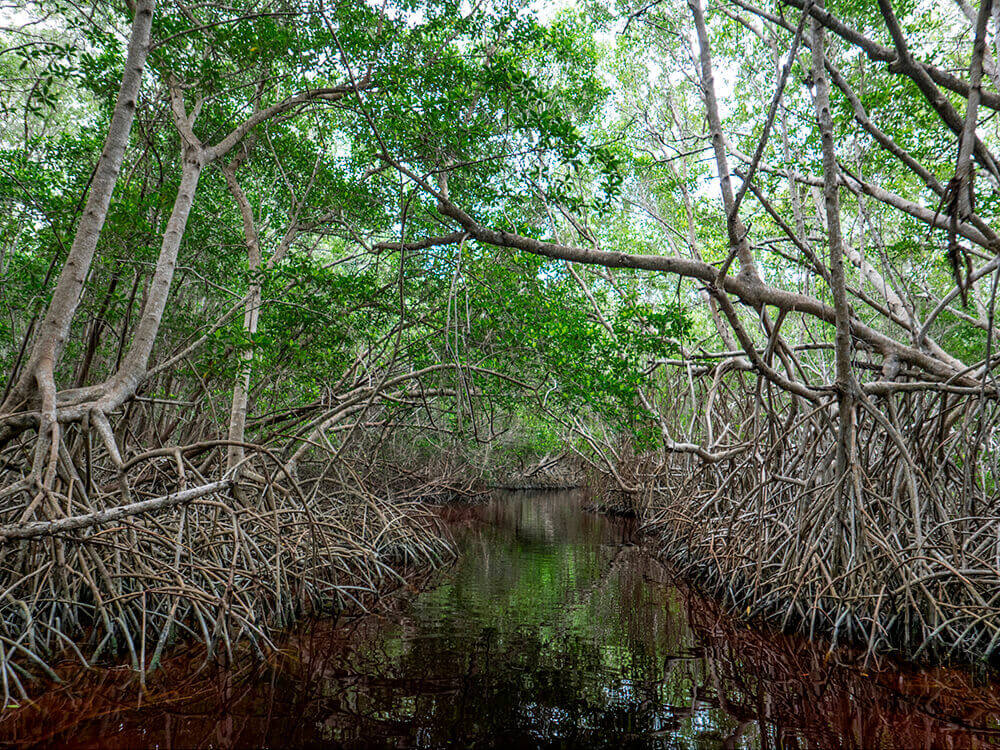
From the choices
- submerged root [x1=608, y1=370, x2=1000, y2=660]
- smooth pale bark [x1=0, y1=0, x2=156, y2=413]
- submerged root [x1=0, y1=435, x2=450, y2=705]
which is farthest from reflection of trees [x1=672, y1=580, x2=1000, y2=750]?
smooth pale bark [x1=0, y1=0, x2=156, y2=413]

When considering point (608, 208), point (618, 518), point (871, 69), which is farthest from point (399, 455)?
point (871, 69)

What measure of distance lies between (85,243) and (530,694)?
3.89 m

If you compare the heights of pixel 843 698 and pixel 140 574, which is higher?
pixel 843 698

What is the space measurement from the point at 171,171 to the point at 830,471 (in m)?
8.07

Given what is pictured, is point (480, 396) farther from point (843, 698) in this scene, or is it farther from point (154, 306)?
point (843, 698)

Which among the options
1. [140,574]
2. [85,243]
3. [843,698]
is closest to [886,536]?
[843,698]

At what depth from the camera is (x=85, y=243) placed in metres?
3.52

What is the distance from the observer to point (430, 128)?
17.4 ft

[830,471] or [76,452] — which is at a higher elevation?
[830,471]

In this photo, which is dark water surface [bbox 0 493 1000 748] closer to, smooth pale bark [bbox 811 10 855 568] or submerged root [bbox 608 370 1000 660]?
submerged root [bbox 608 370 1000 660]

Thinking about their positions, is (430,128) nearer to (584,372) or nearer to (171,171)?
(584,372)

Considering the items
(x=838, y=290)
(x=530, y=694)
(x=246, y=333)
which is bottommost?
(x=530, y=694)

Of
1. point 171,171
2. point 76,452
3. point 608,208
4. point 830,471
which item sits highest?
point 171,171

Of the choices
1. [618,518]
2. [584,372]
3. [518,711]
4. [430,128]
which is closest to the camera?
[518,711]
